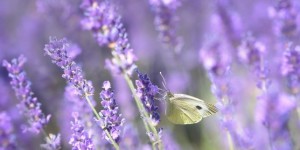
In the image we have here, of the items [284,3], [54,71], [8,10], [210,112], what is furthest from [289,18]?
[8,10]

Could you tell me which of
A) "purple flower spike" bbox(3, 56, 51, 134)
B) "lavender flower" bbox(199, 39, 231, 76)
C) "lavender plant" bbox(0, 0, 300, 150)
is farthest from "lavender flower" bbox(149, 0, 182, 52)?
"purple flower spike" bbox(3, 56, 51, 134)

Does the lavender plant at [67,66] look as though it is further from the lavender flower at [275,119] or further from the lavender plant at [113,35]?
the lavender flower at [275,119]

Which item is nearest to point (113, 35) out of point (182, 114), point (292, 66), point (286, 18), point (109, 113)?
point (109, 113)

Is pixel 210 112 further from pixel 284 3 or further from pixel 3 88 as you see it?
pixel 3 88

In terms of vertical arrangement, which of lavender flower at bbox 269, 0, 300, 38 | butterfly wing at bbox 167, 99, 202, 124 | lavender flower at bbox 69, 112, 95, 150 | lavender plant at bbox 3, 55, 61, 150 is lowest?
lavender flower at bbox 69, 112, 95, 150

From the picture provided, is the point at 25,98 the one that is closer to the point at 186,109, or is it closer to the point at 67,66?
the point at 67,66

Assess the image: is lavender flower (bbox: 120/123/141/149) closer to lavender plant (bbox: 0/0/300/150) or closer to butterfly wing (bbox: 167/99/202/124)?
lavender plant (bbox: 0/0/300/150)
